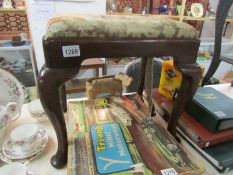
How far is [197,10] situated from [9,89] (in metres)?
2.09

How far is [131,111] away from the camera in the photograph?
56cm

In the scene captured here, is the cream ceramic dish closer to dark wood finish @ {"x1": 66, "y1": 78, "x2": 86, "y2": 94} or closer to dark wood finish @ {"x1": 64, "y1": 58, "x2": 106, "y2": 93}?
dark wood finish @ {"x1": 64, "y1": 58, "x2": 106, "y2": 93}

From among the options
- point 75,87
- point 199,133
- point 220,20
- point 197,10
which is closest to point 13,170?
point 199,133

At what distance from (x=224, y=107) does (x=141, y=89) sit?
28 centimetres

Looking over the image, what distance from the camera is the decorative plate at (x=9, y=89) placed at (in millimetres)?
544

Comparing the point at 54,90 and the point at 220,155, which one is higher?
the point at 54,90

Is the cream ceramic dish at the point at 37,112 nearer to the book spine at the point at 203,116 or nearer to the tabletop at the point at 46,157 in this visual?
the tabletop at the point at 46,157

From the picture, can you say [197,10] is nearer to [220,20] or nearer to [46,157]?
[220,20]

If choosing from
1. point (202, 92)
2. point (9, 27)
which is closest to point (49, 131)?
point (202, 92)

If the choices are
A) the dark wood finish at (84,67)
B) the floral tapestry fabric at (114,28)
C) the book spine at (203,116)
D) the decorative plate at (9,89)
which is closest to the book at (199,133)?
the book spine at (203,116)

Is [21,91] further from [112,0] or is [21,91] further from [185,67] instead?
[112,0]

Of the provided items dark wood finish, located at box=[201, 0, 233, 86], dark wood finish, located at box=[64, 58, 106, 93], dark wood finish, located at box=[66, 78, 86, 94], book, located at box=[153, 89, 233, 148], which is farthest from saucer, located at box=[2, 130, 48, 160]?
dark wood finish, located at box=[66, 78, 86, 94]

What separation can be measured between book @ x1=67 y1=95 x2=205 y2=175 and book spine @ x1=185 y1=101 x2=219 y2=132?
11cm

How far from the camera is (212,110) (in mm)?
480
